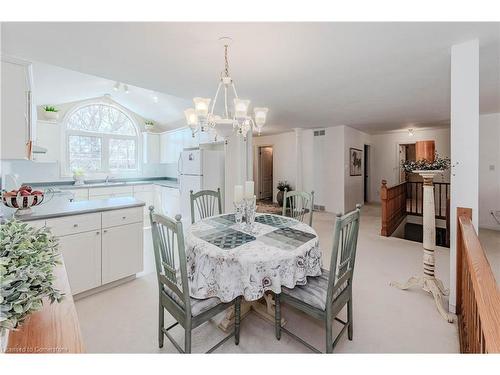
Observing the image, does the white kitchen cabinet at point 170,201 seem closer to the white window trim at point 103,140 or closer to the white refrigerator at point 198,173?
the white refrigerator at point 198,173

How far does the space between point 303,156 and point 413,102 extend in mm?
3115

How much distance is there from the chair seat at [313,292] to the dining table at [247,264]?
47 mm

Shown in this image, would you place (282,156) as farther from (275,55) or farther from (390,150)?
(275,55)

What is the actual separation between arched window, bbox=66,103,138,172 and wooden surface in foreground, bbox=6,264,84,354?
219 inches

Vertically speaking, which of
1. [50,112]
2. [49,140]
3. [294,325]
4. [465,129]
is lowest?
[294,325]

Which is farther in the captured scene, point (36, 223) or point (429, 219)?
point (429, 219)

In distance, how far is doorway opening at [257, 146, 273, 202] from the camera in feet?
26.8

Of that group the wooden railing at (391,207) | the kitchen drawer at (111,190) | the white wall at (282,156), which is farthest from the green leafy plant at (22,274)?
the white wall at (282,156)

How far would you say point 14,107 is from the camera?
1907 millimetres

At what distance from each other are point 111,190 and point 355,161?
20.0ft

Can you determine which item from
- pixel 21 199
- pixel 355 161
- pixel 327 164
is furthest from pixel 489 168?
pixel 21 199

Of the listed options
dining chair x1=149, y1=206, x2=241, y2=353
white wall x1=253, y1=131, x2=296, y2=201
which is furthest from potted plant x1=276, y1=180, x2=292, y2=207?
dining chair x1=149, y1=206, x2=241, y2=353

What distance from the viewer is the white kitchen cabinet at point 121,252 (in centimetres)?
240
